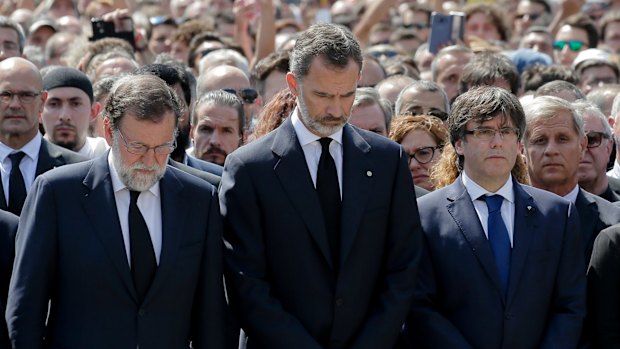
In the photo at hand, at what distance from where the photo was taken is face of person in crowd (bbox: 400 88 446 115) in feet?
27.8

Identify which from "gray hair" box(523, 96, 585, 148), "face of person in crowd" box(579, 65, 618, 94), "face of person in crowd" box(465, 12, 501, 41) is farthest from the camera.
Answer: "face of person in crowd" box(465, 12, 501, 41)

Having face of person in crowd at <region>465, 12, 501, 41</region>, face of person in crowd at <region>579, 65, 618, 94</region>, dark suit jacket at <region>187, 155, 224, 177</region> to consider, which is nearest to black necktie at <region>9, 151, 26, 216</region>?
dark suit jacket at <region>187, 155, 224, 177</region>

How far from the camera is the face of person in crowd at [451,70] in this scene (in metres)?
10.3

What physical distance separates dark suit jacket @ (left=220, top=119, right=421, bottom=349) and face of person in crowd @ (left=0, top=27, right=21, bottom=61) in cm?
500

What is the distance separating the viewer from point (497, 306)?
553 centimetres

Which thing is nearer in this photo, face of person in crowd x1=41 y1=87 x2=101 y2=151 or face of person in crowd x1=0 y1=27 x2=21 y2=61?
face of person in crowd x1=41 y1=87 x2=101 y2=151

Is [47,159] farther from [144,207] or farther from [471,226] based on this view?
[471,226]

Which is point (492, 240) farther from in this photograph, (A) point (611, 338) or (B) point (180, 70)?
(B) point (180, 70)

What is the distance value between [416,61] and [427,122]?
16.3 ft

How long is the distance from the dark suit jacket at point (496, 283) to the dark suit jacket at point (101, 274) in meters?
1.02

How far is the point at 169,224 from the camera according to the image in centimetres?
530

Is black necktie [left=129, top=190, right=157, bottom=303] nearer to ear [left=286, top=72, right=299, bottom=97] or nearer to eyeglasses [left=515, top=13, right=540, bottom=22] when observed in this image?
ear [left=286, top=72, right=299, bottom=97]

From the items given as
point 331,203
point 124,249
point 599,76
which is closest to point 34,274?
point 124,249

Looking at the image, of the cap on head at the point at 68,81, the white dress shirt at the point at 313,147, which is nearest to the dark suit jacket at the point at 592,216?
the white dress shirt at the point at 313,147
